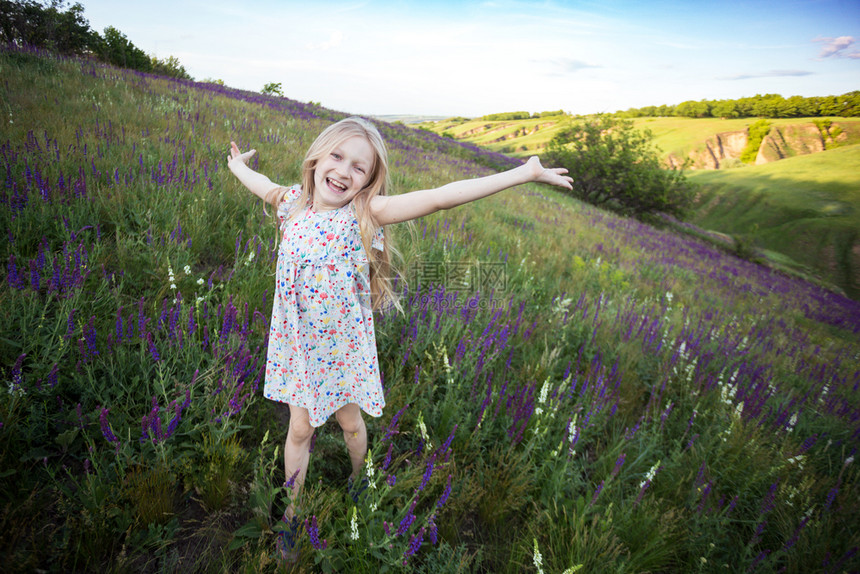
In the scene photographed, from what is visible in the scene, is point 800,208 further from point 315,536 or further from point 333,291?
point 315,536

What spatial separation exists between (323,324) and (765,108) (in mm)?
93736

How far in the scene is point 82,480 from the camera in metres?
1.40

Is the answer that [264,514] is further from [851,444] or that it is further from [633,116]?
[633,116]

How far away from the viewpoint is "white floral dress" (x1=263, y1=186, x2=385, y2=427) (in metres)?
1.59

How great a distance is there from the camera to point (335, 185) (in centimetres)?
167

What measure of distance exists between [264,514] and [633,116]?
310 feet

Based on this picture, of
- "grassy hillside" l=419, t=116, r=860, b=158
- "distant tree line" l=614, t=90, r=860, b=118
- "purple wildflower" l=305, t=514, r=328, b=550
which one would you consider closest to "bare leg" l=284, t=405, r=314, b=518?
"purple wildflower" l=305, t=514, r=328, b=550

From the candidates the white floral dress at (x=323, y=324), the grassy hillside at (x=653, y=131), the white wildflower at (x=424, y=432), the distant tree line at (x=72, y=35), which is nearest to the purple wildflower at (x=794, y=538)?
the white wildflower at (x=424, y=432)

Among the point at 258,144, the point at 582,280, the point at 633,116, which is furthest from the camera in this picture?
the point at 633,116

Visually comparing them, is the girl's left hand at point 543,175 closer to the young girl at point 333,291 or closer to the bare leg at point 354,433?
the young girl at point 333,291

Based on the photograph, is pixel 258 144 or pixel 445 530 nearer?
pixel 445 530

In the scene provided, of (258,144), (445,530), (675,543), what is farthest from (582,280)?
(258,144)

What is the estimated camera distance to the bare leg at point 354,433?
1739 mm

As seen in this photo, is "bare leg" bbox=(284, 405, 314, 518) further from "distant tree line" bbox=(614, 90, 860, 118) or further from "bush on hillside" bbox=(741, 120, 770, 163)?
"bush on hillside" bbox=(741, 120, 770, 163)
